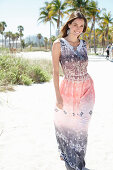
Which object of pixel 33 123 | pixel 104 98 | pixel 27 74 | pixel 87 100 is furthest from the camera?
pixel 27 74

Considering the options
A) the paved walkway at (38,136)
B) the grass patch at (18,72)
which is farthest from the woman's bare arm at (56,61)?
the grass patch at (18,72)

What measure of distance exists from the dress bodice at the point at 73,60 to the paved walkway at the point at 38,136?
1.19m

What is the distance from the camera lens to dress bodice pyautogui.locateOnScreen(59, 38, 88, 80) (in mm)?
2230

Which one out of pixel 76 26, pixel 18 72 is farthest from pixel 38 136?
pixel 18 72

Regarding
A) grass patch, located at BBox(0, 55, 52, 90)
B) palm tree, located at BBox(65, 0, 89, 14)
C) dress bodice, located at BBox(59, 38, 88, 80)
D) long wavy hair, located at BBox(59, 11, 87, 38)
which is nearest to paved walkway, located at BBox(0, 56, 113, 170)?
dress bodice, located at BBox(59, 38, 88, 80)

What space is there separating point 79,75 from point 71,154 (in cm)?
88

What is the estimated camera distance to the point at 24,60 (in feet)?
→ 30.6

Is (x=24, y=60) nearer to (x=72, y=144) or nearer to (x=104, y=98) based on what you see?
(x=104, y=98)

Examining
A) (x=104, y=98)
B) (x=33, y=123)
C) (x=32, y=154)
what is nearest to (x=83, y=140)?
(x=32, y=154)

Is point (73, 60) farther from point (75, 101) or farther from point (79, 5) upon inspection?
point (79, 5)

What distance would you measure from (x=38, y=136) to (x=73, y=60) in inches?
72.7

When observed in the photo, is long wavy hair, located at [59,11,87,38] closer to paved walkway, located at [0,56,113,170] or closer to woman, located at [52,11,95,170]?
woman, located at [52,11,95,170]

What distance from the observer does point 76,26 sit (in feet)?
7.48

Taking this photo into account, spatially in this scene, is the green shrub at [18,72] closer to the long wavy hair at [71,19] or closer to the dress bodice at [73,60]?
the long wavy hair at [71,19]
